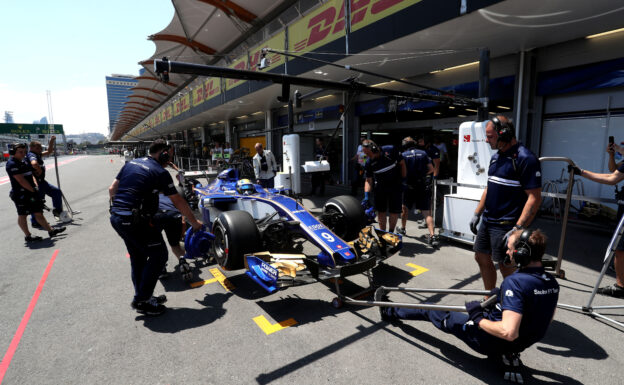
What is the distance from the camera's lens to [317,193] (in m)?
10.5

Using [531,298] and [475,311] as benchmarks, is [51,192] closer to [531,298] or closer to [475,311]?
[475,311]

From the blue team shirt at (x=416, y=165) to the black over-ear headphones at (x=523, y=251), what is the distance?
355 cm

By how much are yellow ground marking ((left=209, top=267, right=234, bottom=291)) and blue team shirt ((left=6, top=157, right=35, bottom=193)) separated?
14.4ft

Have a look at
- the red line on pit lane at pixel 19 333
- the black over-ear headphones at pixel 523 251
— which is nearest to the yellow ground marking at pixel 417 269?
the black over-ear headphones at pixel 523 251

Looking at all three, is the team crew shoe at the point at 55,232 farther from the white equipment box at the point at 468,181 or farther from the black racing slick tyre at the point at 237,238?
the white equipment box at the point at 468,181

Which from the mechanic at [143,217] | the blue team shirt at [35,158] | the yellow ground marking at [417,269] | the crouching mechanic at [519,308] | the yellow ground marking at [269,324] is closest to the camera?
the crouching mechanic at [519,308]

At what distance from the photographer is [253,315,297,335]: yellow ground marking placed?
9.35 feet

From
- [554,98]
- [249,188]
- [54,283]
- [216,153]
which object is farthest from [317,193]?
[216,153]

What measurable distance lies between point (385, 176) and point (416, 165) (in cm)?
89

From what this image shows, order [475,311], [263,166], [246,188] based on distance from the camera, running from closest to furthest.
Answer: [475,311], [246,188], [263,166]

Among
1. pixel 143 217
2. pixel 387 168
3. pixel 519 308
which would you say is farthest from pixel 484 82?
pixel 143 217

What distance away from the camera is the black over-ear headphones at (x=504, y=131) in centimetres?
273

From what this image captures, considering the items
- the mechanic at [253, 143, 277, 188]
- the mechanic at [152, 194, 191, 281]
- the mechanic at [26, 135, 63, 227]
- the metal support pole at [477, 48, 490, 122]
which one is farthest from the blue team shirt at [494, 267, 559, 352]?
the mechanic at [26, 135, 63, 227]

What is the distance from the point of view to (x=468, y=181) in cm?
528
